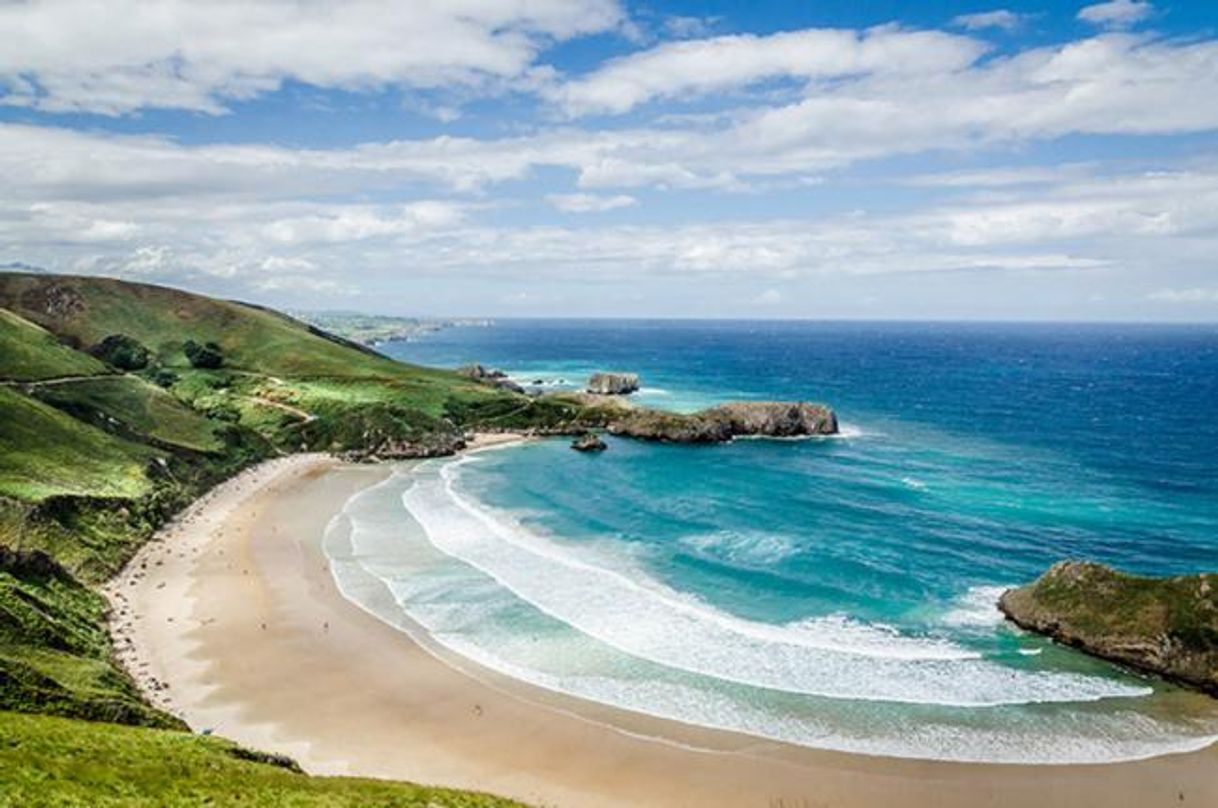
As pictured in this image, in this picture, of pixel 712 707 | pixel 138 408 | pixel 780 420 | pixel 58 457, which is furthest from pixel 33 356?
pixel 712 707

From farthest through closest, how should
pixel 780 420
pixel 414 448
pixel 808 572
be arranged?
pixel 780 420
pixel 414 448
pixel 808 572

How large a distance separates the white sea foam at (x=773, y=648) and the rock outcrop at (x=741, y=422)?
6540 centimetres

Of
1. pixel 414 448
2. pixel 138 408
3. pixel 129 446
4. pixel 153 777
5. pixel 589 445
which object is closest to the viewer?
pixel 153 777

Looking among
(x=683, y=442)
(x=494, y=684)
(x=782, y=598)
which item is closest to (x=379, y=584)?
(x=494, y=684)

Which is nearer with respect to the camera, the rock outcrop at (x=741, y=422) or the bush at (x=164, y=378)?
the rock outcrop at (x=741, y=422)

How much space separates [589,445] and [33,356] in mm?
81022

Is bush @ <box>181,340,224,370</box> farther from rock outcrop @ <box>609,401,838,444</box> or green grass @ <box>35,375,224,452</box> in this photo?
rock outcrop @ <box>609,401,838,444</box>

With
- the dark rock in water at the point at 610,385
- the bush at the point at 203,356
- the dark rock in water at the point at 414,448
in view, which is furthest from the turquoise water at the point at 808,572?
the bush at the point at 203,356

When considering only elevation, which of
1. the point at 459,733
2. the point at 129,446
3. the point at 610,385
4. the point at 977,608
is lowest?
the point at 459,733

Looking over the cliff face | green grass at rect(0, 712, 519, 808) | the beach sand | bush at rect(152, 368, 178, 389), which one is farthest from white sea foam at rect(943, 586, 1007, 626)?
bush at rect(152, 368, 178, 389)

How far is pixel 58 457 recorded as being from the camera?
82.9 metres

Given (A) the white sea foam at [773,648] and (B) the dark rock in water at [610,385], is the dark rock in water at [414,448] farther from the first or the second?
(B) the dark rock in water at [610,385]

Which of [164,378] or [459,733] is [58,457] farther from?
[164,378]

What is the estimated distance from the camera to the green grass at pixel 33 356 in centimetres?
11400
